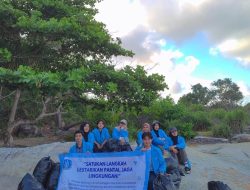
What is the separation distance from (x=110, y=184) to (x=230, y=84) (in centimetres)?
5116

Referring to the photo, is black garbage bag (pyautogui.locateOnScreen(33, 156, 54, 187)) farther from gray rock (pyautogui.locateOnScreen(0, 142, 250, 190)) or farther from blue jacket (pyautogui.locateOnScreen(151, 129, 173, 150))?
blue jacket (pyautogui.locateOnScreen(151, 129, 173, 150))

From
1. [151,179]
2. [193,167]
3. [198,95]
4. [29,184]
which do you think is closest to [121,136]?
[193,167]

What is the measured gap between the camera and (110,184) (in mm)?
7785

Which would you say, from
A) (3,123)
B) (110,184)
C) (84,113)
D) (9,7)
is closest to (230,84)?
(84,113)

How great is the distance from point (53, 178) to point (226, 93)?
4918 cm

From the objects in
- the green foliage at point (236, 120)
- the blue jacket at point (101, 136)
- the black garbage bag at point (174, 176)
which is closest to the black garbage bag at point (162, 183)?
the black garbage bag at point (174, 176)

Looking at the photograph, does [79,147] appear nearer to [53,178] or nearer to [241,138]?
[53,178]

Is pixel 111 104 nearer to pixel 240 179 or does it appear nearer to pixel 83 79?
pixel 83 79

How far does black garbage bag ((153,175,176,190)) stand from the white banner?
9.3 inches

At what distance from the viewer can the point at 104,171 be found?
791 centimetres

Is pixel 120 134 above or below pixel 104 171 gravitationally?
above

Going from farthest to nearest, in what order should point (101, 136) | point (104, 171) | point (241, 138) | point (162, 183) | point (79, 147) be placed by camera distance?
point (241, 138) → point (101, 136) → point (79, 147) → point (104, 171) → point (162, 183)

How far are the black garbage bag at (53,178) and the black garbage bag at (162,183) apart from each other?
205 cm

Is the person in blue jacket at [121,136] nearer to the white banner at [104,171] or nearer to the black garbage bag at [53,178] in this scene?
the black garbage bag at [53,178]
